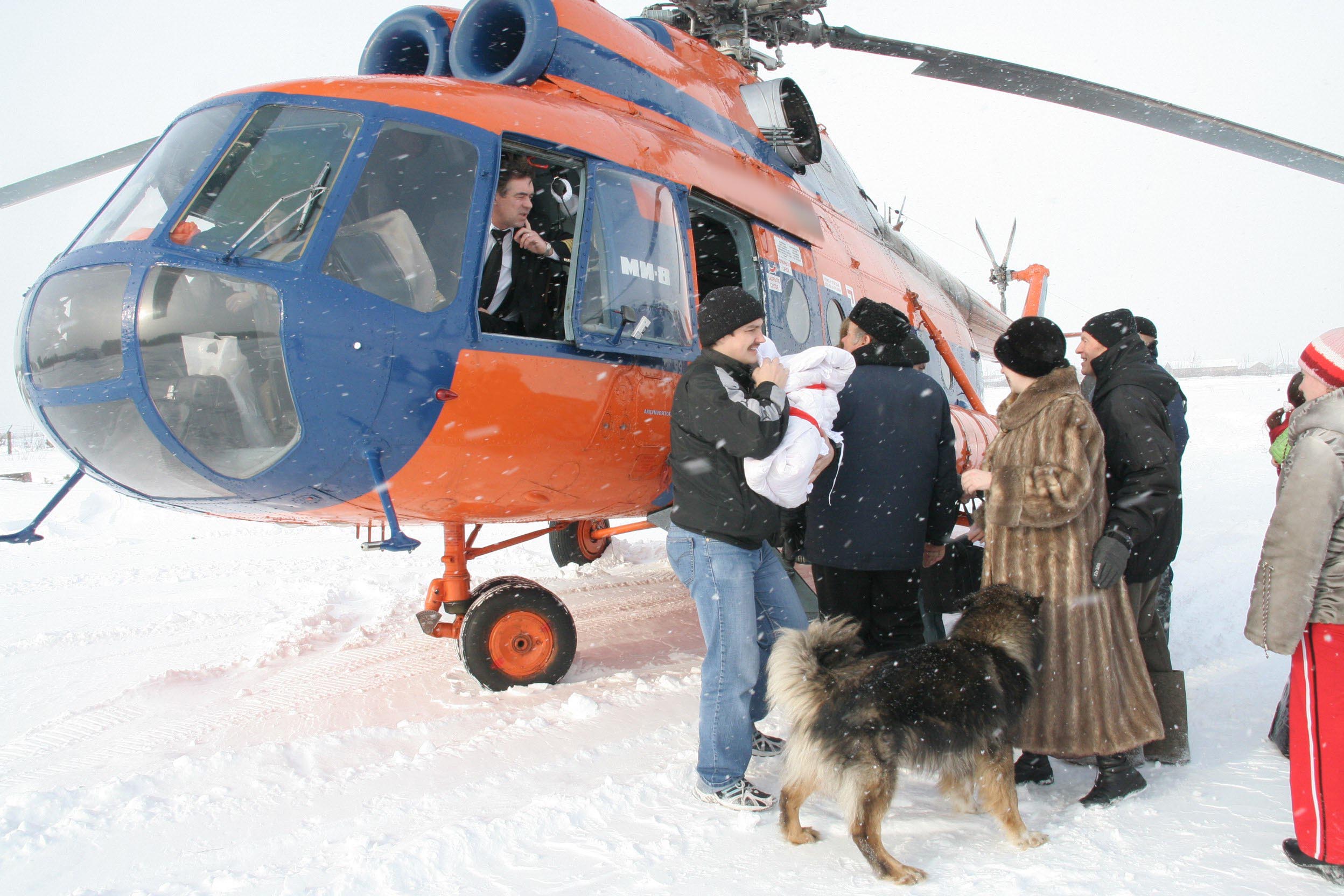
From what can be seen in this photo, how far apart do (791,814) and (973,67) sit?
5.38 meters

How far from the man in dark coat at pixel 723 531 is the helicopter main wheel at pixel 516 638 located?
1526 mm

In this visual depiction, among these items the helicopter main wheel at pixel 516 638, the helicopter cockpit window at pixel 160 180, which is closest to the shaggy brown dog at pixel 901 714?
the helicopter main wheel at pixel 516 638

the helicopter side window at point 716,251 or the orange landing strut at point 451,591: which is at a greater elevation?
the helicopter side window at point 716,251

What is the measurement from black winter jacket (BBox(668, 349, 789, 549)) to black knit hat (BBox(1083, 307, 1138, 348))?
1560 mm

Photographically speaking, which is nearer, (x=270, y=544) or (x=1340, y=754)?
(x=1340, y=754)

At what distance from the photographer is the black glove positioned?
110 inches

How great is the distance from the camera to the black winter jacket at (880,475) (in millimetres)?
3215

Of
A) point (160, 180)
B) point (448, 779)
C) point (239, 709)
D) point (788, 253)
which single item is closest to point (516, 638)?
point (448, 779)

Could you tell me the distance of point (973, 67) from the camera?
5.85 m

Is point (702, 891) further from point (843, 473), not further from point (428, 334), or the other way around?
point (428, 334)

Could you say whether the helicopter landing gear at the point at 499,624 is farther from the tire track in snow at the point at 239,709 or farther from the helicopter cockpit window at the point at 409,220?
the helicopter cockpit window at the point at 409,220

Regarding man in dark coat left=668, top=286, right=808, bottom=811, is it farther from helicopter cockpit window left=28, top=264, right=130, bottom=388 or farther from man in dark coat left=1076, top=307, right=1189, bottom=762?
helicopter cockpit window left=28, top=264, right=130, bottom=388

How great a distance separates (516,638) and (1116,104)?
17.1 ft

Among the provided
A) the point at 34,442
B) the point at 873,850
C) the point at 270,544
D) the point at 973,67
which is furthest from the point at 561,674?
the point at 34,442
